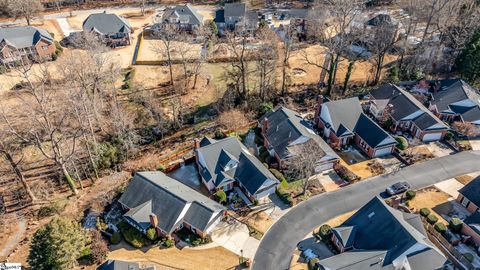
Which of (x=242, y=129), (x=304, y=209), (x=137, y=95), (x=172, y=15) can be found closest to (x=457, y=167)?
(x=304, y=209)

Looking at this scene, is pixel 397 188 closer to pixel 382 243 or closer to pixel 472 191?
pixel 472 191

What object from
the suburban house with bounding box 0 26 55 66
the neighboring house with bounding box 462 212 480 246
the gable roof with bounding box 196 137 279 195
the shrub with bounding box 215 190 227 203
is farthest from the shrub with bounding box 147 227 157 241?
the suburban house with bounding box 0 26 55 66

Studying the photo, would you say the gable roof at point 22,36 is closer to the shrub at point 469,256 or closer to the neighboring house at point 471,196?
the neighboring house at point 471,196

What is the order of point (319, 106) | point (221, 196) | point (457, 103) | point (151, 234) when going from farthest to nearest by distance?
point (457, 103)
point (319, 106)
point (221, 196)
point (151, 234)

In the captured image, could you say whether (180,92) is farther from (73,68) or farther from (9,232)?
(9,232)

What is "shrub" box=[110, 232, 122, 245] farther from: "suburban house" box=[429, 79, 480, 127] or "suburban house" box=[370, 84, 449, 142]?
"suburban house" box=[429, 79, 480, 127]

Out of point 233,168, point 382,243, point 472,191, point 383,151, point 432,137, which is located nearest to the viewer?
point 382,243

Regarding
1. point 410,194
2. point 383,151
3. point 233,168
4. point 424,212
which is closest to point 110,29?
point 233,168
